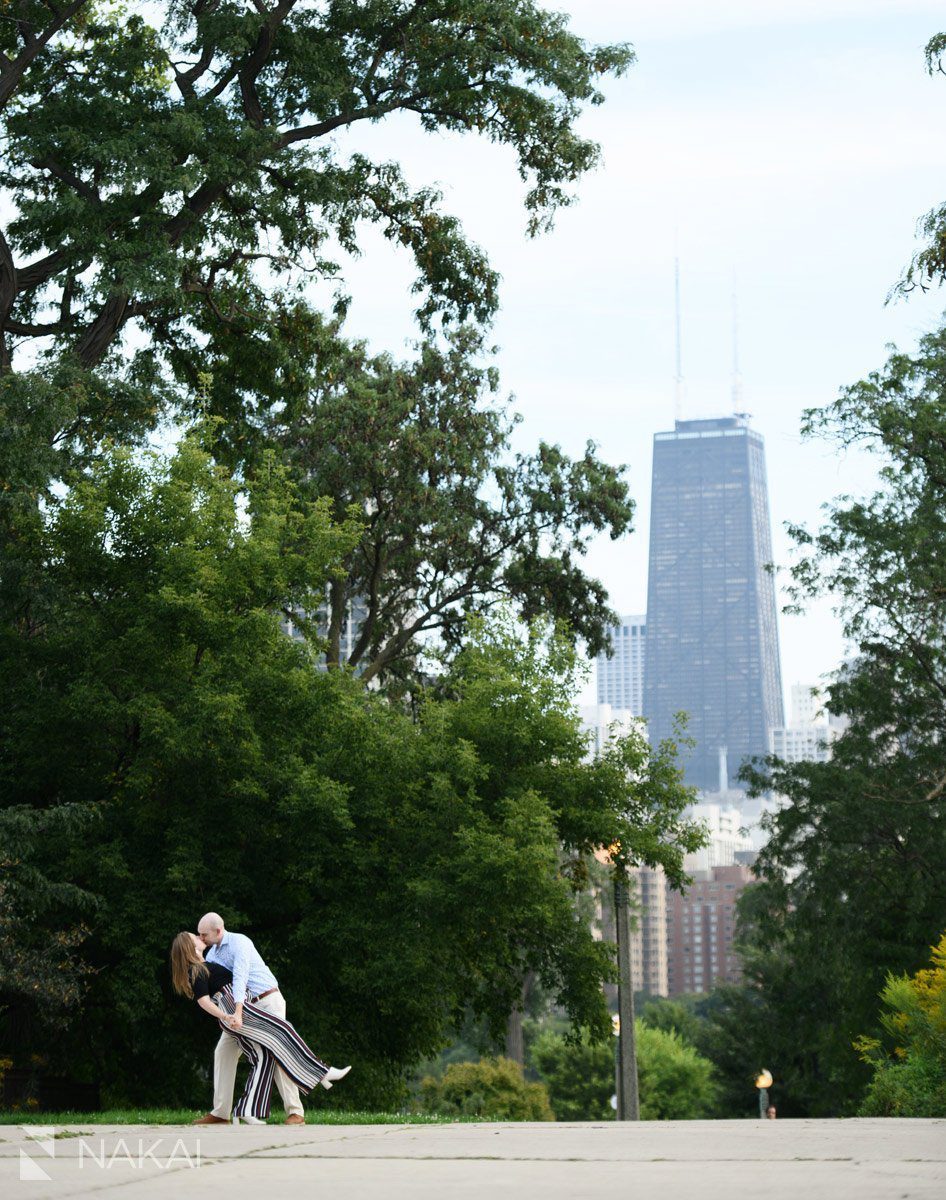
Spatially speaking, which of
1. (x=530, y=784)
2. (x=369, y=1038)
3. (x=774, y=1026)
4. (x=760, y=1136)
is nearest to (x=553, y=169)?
(x=530, y=784)

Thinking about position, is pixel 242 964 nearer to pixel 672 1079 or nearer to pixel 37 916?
pixel 37 916

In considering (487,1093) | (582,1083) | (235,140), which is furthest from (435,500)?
(582,1083)

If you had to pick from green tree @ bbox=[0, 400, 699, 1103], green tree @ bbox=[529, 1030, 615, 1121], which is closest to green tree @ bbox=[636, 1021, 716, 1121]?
green tree @ bbox=[529, 1030, 615, 1121]

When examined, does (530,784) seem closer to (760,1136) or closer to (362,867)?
(362,867)

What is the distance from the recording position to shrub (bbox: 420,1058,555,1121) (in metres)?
44.5

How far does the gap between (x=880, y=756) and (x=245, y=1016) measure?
90.4ft

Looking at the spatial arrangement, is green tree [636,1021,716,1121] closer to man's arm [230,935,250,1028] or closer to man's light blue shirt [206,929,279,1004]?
man's light blue shirt [206,929,279,1004]

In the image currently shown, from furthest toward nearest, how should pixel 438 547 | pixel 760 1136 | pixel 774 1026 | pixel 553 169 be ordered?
pixel 774 1026 < pixel 438 547 < pixel 553 169 < pixel 760 1136

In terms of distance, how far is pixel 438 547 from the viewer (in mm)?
33594

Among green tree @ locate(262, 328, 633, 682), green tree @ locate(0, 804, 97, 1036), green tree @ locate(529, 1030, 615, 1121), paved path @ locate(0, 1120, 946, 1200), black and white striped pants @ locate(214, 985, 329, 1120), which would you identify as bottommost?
green tree @ locate(529, 1030, 615, 1121)

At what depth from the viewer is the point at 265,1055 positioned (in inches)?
458

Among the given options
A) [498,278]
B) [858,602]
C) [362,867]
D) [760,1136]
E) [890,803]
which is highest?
[498,278]

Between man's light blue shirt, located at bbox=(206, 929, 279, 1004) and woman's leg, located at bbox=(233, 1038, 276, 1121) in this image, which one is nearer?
man's light blue shirt, located at bbox=(206, 929, 279, 1004)

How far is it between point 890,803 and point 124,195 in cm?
2170
